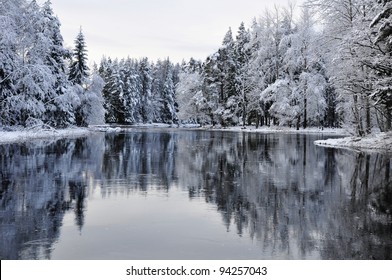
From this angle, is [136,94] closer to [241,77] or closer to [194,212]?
[241,77]

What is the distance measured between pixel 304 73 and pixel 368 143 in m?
29.6

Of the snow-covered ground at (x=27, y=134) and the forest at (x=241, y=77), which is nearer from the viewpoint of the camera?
the forest at (x=241, y=77)

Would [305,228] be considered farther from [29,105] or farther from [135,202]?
[29,105]

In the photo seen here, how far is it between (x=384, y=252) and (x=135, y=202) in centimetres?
575

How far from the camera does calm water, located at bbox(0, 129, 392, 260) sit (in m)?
6.90

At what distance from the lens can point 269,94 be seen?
5966 cm

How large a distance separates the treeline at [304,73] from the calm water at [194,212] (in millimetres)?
11638

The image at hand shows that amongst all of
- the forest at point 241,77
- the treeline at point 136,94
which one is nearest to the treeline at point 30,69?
the forest at point 241,77

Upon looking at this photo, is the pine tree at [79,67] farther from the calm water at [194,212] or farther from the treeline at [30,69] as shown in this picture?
the calm water at [194,212]

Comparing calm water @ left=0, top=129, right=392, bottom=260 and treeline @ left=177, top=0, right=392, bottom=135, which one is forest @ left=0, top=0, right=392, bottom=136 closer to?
treeline @ left=177, top=0, right=392, bottom=135

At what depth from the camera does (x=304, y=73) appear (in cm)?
5706

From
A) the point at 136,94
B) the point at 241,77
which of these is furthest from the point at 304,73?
the point at 136,94

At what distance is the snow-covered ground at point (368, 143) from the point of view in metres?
26.8
